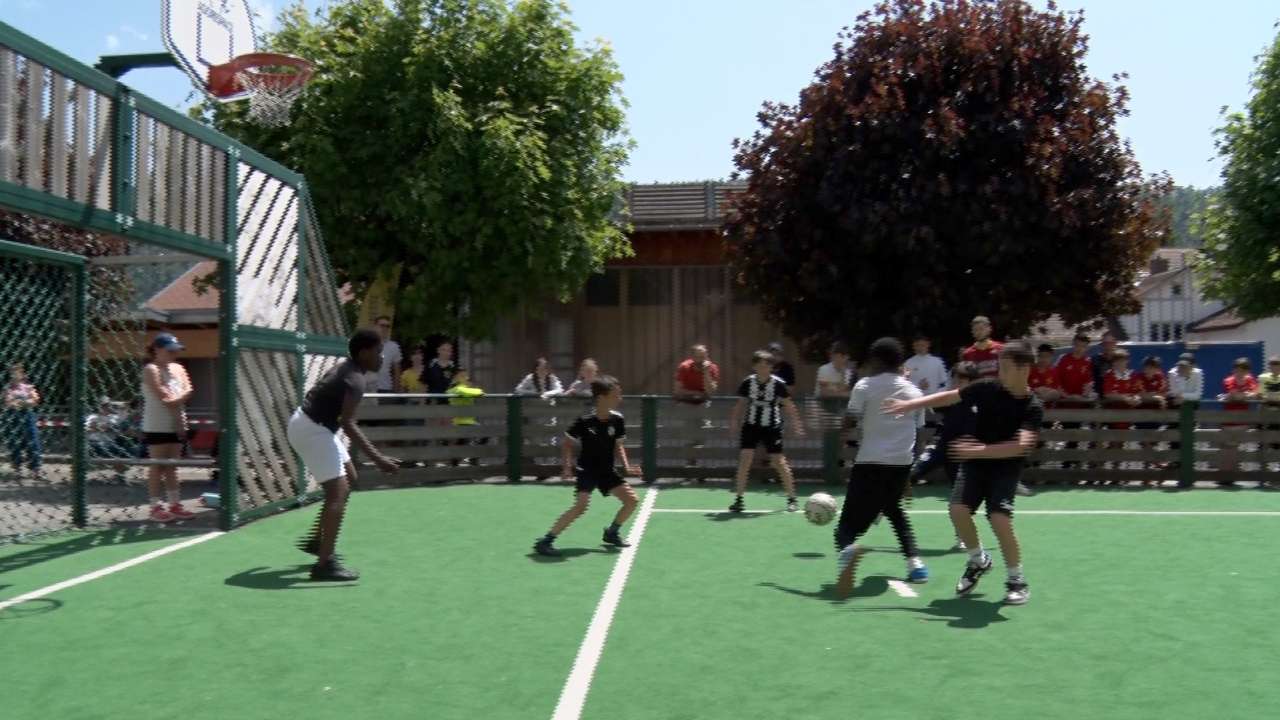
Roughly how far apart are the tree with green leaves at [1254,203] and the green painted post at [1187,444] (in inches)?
485

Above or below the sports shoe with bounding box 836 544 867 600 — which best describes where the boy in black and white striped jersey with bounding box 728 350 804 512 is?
above

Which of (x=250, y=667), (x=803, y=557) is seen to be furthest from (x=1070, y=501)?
(x=250, y=667)

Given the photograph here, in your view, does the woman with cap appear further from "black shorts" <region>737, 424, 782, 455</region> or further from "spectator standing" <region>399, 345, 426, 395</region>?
"black shorts" <region>737, 424, 782, 455</region>

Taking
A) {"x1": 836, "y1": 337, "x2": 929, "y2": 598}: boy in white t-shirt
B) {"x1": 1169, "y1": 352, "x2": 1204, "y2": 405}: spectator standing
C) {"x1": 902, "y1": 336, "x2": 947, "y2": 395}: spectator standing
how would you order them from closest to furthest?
1. {"x1": 836, "y1": 337, "x2": 929, "y2": 598}: boy in white t-shirt
2. {"x1": 902, "y1": 336, "x2": 947, "y2": 395}: spectator standing
3. {"x1": 1169, "y1": 352, "x2": 1204, "y2": 405}: spectator standing

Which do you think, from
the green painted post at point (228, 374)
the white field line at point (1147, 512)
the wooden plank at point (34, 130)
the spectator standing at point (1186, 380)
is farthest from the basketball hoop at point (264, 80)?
the spectator standing at point (1186, 380)

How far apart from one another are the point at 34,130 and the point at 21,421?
5425mm

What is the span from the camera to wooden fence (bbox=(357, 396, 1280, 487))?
53.2ft

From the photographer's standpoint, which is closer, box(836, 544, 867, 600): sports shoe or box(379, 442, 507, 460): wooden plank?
box(836, 544, 867, 600): sports shoe

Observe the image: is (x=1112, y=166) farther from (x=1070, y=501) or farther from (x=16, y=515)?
(x=16, y=515)

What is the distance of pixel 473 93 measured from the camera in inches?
766

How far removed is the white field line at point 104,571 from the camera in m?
8.08

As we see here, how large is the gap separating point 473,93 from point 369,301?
397cm

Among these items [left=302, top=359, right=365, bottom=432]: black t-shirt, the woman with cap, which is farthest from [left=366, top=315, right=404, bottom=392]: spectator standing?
[left=302, top=359, right=365, bottom=432]: black t-shirt

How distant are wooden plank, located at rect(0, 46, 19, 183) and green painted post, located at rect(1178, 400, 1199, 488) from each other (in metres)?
14.4
